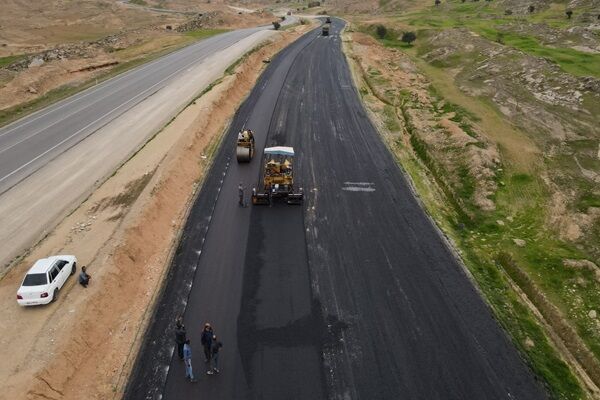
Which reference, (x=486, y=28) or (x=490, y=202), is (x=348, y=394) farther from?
(x=486, y=28)

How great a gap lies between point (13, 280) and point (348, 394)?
17.6 meters

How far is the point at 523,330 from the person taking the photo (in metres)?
19.1

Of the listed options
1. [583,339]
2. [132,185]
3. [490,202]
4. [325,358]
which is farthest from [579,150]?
[132,185]

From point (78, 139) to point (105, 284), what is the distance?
79.6ft

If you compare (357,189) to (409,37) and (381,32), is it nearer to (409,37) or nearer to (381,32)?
(409,37)

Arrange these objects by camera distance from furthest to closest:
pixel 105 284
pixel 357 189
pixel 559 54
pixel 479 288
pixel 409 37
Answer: pixel 409 37
pixel 559 54
pixel 357 189
pixel 479 288
pixel 105 284

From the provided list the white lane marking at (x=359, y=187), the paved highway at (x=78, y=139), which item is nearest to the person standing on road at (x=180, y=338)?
the paved highway at (x=78, y=139)

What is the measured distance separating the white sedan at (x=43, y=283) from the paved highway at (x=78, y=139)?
5.62 meters

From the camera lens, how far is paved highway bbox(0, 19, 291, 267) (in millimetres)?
28797

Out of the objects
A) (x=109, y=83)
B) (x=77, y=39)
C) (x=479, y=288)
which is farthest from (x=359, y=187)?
(x=77, y=39)

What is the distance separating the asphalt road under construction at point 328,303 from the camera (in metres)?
16.5

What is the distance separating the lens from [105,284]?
20.8 metres

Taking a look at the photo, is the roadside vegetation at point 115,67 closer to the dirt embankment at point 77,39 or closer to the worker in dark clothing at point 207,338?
the dirt embankment at point 77,39

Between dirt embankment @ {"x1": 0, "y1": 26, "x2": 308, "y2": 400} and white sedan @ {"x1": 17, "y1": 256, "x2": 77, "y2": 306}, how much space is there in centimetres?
42
